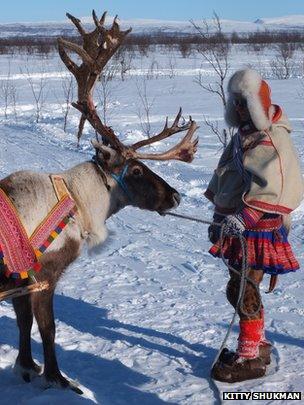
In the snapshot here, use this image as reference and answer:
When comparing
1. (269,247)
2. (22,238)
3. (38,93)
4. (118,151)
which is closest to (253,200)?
(269,247)

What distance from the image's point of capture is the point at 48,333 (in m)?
3.68

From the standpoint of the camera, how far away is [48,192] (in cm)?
358

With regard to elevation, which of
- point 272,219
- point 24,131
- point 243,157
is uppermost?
point 243,157

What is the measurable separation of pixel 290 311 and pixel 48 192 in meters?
1.95

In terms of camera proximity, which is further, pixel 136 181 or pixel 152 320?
pixel 152 320

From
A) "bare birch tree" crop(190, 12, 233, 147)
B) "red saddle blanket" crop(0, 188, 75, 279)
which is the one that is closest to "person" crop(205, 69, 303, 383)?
"red saddle blanket" crop(0, 188, 75, 279)

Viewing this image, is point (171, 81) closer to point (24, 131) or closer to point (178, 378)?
point (24, 131)

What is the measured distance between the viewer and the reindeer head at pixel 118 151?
3811mm

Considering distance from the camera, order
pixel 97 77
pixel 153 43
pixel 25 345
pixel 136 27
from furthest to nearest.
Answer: pixel 136 27
pixel 153 43
pixel 97 77
pixel 25 345

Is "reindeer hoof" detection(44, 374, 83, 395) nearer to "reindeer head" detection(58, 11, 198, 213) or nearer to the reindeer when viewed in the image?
the reindeer

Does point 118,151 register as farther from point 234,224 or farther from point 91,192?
point 234,224

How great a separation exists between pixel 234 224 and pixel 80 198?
2.84 feet

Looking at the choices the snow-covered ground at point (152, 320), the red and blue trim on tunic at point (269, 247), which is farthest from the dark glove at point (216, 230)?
the snow-covered ground at point (152, 320)

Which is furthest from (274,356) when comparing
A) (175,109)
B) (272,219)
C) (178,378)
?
(175,109)
